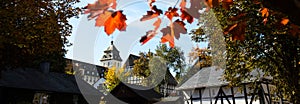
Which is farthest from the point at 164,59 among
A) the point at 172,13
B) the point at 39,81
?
the point at 172,13

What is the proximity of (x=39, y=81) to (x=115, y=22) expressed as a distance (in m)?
20.2

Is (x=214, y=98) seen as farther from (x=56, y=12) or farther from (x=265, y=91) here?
(x=56, y=12)

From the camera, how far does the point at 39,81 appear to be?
65.8 feet

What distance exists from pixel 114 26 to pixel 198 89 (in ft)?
65.4

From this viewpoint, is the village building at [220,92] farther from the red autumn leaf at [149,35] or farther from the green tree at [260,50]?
the red autumn leaf at [149,35]

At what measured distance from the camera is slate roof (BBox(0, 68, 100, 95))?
688 inches

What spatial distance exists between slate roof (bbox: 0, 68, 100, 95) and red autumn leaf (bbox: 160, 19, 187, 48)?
1551 cm

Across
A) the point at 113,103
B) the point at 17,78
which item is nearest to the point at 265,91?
the point at 113,103

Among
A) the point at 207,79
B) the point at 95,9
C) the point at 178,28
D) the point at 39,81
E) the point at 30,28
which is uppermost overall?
the point at 30,28

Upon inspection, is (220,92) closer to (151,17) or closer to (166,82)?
(151,17)

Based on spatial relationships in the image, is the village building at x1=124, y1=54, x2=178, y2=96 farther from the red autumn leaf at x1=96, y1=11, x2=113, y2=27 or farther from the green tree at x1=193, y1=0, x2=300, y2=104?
the red autumn leaf at x1=96, y1=11, x2=113, y2=27

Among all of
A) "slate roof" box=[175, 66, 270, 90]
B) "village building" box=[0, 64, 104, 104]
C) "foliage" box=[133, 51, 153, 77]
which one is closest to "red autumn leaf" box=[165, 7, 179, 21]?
"village building" box=[0, 64, 104, 104]

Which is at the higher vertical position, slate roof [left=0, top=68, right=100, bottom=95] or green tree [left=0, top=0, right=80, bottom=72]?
green tree [left=0, top=0, right=80, bottom=72]

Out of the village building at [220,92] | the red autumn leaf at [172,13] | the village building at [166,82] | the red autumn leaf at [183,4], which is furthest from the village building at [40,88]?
the village building at [166,82]
